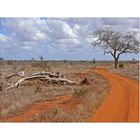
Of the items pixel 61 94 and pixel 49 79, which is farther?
pixel 49 79

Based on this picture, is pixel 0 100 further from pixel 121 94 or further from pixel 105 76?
pixel 105 76

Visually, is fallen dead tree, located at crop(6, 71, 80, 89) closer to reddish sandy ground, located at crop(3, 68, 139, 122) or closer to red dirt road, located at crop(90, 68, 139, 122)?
red dirt road, located at crop(90, 68, 139, 122)

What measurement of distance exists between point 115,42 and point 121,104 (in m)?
5.76

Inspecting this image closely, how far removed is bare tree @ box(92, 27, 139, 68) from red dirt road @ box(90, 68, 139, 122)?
1.33 meters

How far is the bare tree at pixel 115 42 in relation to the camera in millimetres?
14068

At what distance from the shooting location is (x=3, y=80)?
52.7ft

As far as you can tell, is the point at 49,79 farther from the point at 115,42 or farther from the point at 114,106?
the point at 114,106

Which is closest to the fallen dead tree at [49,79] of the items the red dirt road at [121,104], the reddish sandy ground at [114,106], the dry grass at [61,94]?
the dry grass at [61,94]

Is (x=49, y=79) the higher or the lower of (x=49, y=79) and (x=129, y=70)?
the lower

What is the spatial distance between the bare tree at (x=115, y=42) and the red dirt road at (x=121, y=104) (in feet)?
4.36

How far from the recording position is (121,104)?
11898mm

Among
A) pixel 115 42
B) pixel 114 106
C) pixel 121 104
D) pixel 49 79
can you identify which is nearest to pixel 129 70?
pixel 115 42
